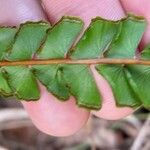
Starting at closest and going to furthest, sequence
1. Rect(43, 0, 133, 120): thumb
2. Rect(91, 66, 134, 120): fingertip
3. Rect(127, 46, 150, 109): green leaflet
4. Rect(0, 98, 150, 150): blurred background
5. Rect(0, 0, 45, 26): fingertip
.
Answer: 1. Rect(127, 46, 150, 109): green leaflet
2. Rect(91, 66, 134, 120): fingertip
3. Rect(43, 0, 133, 120): thumb
4. Rect(0, 0, 45, 26): fingertip
5. Rect(0, 98, 150, 150): blurred background

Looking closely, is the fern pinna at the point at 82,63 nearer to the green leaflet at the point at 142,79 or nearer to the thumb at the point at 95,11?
the green leaflet at the point at 142,79

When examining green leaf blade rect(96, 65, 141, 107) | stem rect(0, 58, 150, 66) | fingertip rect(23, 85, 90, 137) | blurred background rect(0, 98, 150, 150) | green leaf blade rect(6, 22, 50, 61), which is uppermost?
green leaf blade rect(6, 22, 50, 61)

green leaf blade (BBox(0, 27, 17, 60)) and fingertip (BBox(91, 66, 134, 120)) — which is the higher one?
green leaf blade (BBox(0, 27, 17, 60))

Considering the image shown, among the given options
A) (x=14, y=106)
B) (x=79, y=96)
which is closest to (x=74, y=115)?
(x=79, y=96)

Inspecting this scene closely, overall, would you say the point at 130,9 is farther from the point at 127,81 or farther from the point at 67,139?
the point at 67,139

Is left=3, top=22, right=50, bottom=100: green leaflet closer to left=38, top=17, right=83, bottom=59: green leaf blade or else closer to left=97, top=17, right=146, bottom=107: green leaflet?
left=38, top=17, right=83, bottom=59: green leaf blade

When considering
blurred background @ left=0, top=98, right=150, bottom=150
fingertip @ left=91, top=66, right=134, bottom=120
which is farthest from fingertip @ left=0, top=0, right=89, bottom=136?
blurred background @ left=0, top=98, right=150, bottom=150

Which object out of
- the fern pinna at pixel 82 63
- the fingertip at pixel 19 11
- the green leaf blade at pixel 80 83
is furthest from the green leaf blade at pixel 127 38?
the fingertip at pixel 19 11

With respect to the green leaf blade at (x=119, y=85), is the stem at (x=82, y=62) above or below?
above
